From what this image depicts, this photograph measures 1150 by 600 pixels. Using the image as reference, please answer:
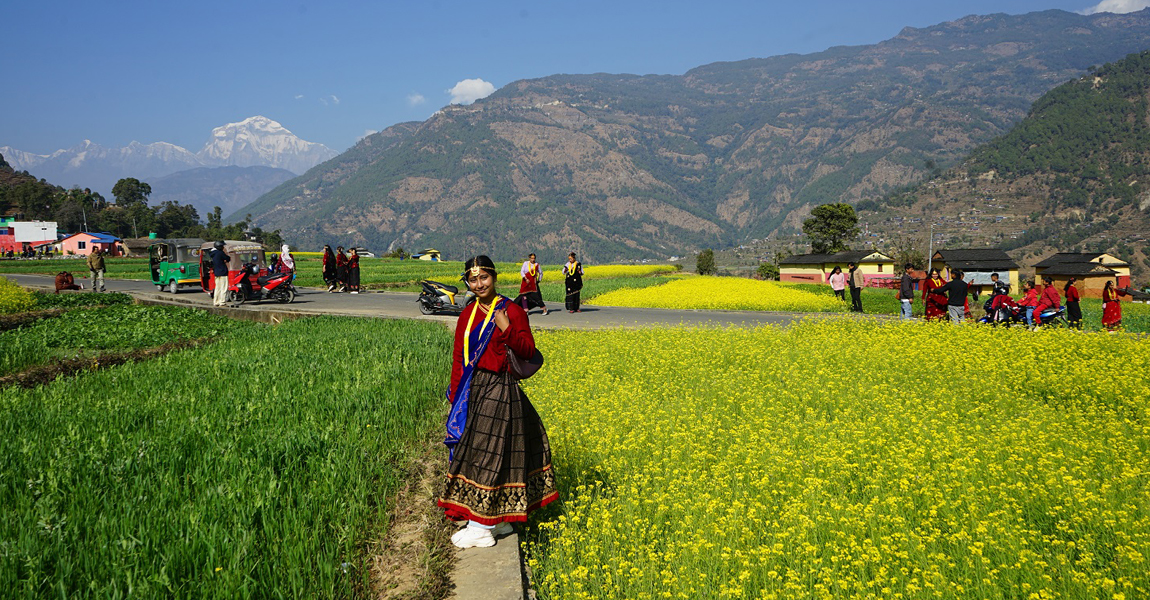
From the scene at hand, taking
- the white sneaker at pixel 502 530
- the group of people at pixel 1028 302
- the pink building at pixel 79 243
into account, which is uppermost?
the pink building at pixel 79 243

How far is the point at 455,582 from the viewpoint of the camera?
186 inches

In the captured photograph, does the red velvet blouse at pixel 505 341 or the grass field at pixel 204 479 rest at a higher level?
the red velvet blouse at pixel 505 341

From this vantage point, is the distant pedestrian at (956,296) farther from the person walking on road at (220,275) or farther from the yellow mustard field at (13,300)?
the yellow mustard field at (13,300)

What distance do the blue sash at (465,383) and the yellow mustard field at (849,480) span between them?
0.95 metres

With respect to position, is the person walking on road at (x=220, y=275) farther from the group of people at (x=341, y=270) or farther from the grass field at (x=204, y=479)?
the grass field at (x=204, y=479)

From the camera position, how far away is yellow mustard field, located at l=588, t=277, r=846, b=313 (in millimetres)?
26453

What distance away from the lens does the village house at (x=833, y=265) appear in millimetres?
79188

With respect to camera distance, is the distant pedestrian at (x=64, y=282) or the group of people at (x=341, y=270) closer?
the distant pedestrian at (x=64, y=282)

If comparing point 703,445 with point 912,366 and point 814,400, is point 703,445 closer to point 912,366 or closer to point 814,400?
point 814,400

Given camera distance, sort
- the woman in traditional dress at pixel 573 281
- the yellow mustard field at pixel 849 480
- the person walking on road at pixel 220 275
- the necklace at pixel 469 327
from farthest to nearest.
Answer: the person walking on road at pixel 220 275, the woman in traditional dress at pixel 573 281, the necklace at pixel 469 327, the yellow mustard field at pixel 849 480

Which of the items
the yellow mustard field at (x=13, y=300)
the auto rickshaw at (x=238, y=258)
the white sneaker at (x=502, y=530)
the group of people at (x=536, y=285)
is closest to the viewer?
the white sneaker at (x=502, y=530)

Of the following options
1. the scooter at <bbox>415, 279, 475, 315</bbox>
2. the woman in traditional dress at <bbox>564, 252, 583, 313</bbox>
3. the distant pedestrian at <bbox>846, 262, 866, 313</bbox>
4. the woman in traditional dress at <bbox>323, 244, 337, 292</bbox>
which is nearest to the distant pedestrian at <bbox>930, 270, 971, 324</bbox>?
the distant pedestrian at <bbox>846, 262, 866, 313</bbox>

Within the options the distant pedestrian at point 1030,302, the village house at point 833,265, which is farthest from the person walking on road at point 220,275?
the village house at point 833,265

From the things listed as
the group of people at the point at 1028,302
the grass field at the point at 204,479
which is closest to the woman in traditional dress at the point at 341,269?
the grass field at the point at 204,479
